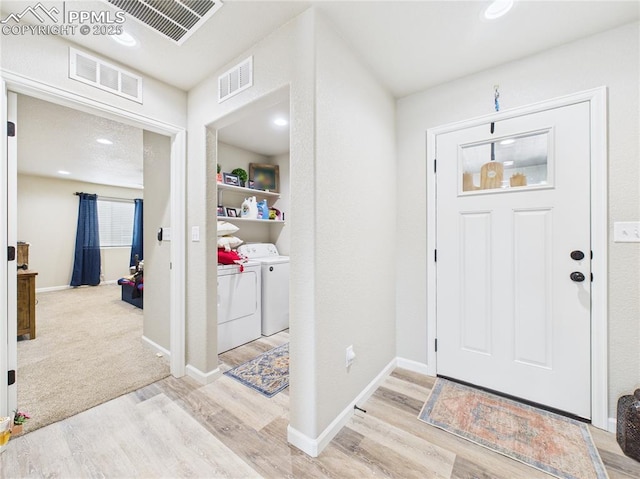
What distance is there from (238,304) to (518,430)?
2.50 metres

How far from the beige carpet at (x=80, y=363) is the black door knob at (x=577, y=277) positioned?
313 centimetres

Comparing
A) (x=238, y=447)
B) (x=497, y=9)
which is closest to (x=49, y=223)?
(x=238, y=447)

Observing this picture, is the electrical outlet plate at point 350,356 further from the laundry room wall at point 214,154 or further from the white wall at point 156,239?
the white wall at point 156,239

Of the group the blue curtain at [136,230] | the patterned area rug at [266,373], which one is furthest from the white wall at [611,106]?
the blue curtain at [136,230]

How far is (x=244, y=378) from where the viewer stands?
2.27 m

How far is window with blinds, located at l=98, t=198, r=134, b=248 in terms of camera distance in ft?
21.9

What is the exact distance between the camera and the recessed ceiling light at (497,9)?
1459 mm

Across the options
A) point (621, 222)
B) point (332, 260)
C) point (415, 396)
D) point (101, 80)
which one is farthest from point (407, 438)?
point (101, 80)

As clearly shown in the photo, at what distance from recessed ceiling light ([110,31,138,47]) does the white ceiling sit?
3cm

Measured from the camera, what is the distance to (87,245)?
20.6ft

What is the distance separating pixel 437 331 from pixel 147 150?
10.6ft

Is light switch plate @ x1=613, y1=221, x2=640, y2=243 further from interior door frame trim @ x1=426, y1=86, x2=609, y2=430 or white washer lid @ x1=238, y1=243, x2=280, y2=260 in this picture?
white washer lid @ x1=238, y1=243, x2=280, y2=260

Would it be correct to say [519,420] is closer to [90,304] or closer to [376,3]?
[376,3]

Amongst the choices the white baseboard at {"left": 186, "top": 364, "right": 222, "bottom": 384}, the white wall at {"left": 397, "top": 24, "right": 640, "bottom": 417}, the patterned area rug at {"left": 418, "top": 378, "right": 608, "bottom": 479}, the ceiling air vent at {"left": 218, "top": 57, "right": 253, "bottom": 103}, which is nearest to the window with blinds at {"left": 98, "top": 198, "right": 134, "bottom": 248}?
the white baseboard at {"left": 186, "top": 364, "right": 222, "bottom": 384}
